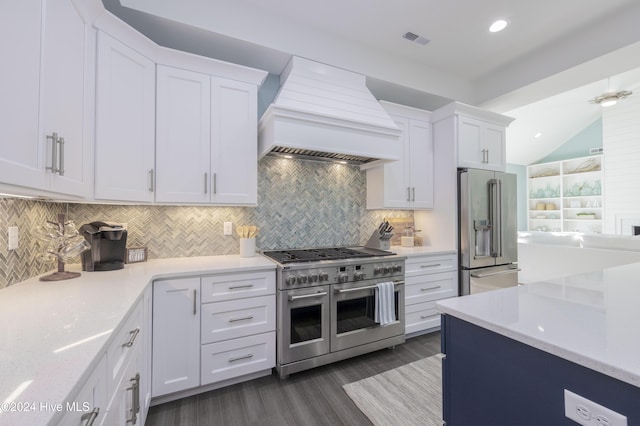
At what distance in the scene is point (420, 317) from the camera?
9.78ft

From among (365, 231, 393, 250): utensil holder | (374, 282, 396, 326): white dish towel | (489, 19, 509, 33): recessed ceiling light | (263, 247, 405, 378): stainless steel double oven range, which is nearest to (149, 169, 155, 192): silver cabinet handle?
(263, 247, 405, 378): stainless steel double oven range

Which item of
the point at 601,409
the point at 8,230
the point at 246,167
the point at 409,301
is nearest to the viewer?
the point at 601,409

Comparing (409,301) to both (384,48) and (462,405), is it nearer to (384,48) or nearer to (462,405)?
(462,405)

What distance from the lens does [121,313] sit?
112 centimetres

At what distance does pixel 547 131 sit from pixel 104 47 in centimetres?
897

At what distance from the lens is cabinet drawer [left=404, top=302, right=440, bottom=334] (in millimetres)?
2898

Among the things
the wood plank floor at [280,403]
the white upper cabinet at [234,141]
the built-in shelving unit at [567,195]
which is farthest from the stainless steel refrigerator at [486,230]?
the built-in shelving unit at [567,195]

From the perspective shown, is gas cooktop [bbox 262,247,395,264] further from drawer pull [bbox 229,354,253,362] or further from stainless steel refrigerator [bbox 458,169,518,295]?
stainless steel refrigerator [bbox 458,169,518,295]

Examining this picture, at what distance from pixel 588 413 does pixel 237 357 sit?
2000mm

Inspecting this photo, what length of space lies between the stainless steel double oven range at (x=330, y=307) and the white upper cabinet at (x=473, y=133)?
5.52 feet

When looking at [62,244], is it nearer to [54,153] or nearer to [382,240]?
[54,153]

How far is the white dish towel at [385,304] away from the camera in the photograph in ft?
8.32

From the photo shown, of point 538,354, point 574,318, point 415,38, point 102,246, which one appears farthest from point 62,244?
point 415,38

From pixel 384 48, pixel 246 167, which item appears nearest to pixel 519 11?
pixel 384 48
